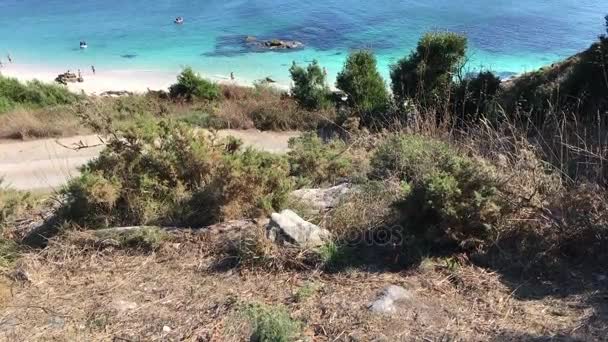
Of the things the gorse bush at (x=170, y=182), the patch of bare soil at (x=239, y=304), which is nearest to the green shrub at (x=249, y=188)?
the gorse bush at (x=170, y=182)

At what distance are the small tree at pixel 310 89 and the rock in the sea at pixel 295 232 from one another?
534 inches

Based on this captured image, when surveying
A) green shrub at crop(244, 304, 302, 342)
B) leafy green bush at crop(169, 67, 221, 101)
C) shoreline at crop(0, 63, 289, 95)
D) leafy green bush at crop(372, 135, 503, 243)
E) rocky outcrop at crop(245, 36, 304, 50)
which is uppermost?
leafy green bush at crop(372, 135, 503, 243)

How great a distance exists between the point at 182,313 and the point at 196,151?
1.82 meters

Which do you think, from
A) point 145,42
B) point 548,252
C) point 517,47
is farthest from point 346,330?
point 145,42

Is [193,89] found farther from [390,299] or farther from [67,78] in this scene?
[390,299]

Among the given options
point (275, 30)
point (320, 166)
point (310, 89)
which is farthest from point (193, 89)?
point (275, 30)

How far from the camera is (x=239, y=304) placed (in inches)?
150

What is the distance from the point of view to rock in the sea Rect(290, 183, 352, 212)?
16.9ft

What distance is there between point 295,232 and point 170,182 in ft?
4.99

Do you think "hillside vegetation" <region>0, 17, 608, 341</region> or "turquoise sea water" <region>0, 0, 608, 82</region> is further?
"turquoise sea water" <region>0, 0, 608, 82</region>

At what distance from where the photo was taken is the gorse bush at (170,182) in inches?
196

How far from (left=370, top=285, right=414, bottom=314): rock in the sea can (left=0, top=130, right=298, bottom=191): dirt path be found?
697cm

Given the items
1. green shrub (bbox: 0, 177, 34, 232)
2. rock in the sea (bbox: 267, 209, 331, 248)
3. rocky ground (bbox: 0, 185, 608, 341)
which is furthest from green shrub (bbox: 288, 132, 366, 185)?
green shrub (bbox: 0, 177, 34, 232)

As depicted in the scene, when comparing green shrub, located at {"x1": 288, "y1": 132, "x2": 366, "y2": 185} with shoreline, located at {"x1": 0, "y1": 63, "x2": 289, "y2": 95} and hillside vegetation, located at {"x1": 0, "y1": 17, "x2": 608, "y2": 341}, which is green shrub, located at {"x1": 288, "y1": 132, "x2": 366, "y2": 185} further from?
shoreline, located at {"x1": 0, "y1": 63, "x2": 289, "y2": 95}
